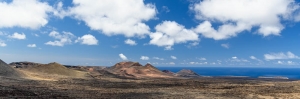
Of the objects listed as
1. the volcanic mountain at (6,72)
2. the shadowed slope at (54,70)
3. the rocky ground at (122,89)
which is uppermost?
the shadowed slope at (54,70)

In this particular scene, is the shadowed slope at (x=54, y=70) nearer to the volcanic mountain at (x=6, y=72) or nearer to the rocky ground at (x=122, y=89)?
the rocky ground at (x=122, y=89)

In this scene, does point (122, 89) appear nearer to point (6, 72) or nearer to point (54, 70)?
point (6, 72)

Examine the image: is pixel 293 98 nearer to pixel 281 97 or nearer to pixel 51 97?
pixel 281 97

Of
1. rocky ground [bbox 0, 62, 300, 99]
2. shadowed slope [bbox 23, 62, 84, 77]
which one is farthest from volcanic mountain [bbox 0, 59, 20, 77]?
shadowed slope [bbox 23, 62, 84, 77]

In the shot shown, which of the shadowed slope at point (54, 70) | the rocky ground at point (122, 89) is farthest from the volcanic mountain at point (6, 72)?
the shadowed slope at point (54, 70)

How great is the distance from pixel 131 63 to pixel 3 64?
7461 centimetres

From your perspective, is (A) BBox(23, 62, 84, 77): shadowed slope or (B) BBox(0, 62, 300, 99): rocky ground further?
(A) BBox(23, 62, 84, 77): shadowed slope

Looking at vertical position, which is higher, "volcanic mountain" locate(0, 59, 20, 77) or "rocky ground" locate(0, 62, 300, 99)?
"volcanic mountain" locate(0, 59, 20, 77)

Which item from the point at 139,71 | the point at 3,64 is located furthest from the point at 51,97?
the point at 139,71

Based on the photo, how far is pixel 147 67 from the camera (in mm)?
105250

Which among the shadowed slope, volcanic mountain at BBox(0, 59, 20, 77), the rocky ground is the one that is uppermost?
the shadowed slope

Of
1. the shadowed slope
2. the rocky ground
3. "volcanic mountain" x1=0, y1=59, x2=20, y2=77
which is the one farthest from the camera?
the shadowed slope

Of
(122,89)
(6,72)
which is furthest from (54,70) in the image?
(122,89)

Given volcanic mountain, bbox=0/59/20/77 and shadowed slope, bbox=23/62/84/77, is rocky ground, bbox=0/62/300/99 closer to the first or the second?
shadowed slope, bbox=23/62/84/77
